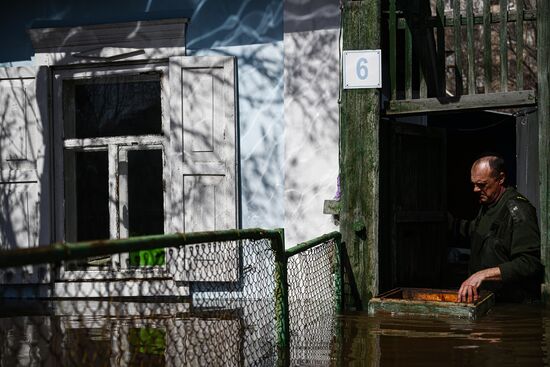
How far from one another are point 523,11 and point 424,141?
5.41ft

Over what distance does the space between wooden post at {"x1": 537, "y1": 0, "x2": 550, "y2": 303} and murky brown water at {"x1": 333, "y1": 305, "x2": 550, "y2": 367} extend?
450mm

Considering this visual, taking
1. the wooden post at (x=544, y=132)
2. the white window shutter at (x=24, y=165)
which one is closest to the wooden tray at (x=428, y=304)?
the wooden post at (x=544, y=132)

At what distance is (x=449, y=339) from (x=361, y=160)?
6.55 ft

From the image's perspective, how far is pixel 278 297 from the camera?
4789 millimetres

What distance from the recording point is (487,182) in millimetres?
6855

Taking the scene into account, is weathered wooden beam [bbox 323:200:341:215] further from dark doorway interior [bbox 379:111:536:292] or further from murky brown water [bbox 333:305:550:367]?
murky brown water [bbox 333:305:550:367]

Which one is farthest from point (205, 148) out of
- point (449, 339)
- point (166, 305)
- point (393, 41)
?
point (449, 339)

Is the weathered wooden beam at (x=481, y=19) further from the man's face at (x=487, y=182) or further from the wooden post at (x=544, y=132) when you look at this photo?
the man's face at (x=487, y=182)

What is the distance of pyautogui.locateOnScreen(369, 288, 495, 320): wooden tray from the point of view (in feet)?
20.3

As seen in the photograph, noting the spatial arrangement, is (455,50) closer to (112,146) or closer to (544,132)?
(544,132)

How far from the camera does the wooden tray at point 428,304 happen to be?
620 centimetres

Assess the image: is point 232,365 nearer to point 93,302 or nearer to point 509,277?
point 509,277

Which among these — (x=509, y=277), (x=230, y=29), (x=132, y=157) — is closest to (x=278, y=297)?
(x=509, y=277)

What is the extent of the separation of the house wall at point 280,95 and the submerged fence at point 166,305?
26.6 inches
